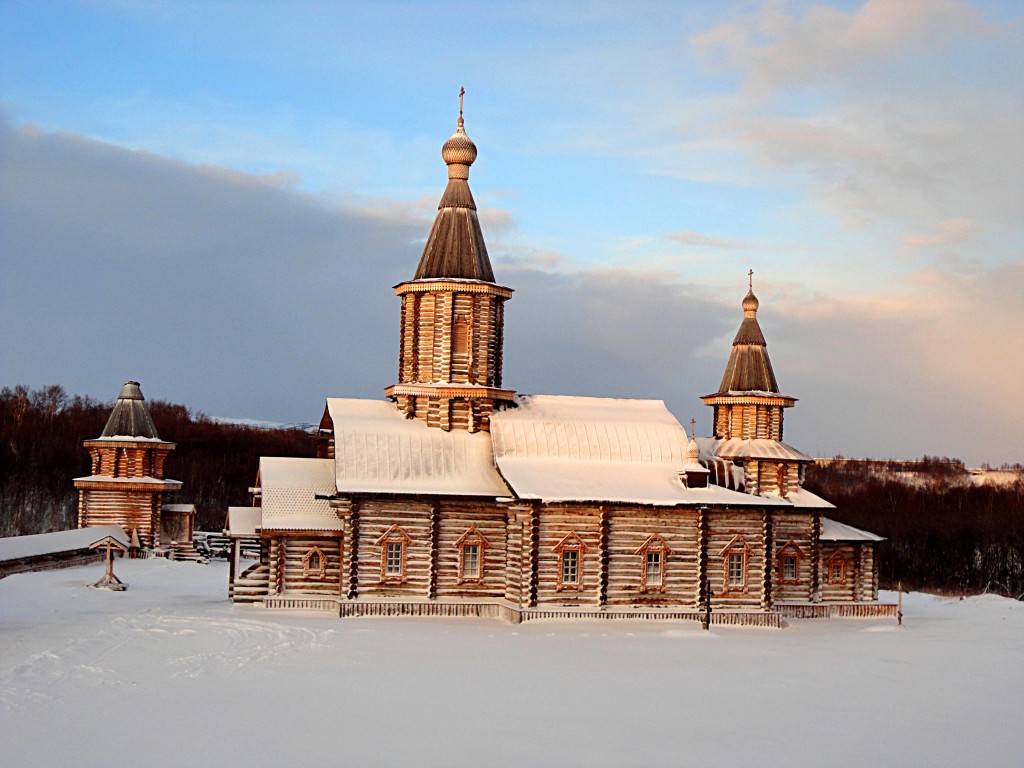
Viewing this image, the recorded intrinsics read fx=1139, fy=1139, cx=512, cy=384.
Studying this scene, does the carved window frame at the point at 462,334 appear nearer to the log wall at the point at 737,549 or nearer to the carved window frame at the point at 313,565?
the carved window frame at the point at 313,565

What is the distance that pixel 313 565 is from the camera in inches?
1134

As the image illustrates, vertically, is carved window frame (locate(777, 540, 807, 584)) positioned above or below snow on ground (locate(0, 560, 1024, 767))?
above

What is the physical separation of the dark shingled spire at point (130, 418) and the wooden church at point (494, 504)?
56.7ft

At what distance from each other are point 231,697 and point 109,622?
876 centimetres

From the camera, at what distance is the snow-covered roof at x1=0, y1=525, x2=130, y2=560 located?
122 ft

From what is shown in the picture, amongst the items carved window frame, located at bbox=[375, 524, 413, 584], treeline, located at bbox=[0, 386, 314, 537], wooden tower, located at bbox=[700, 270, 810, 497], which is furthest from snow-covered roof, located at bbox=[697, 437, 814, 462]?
treeline, located at bbox=[0, 386, 314, 537]

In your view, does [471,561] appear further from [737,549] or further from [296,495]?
[737,549]

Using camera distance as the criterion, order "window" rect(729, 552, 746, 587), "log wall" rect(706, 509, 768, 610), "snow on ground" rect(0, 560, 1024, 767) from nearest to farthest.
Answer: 1. "snow on ground" rect(0, 560, 1024, 767)
2. "log wall" rect(706, 509, 768, 610)
3. "window" rect(729, 552, 746, 587)

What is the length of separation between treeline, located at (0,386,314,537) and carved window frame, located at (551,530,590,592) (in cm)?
4260

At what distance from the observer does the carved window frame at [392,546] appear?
28.3 m

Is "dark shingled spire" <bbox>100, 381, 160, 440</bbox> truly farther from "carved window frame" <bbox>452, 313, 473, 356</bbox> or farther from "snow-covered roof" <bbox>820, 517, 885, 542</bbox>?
"snow-covered roof" <bbox>820, 517, 885, 542</bbox>

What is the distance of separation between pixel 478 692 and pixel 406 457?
12.1 metres

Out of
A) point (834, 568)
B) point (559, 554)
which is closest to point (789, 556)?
point (834, 568)

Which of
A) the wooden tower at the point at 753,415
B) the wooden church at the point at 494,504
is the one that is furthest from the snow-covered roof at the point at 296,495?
the wooden tower at the point at 753,415
